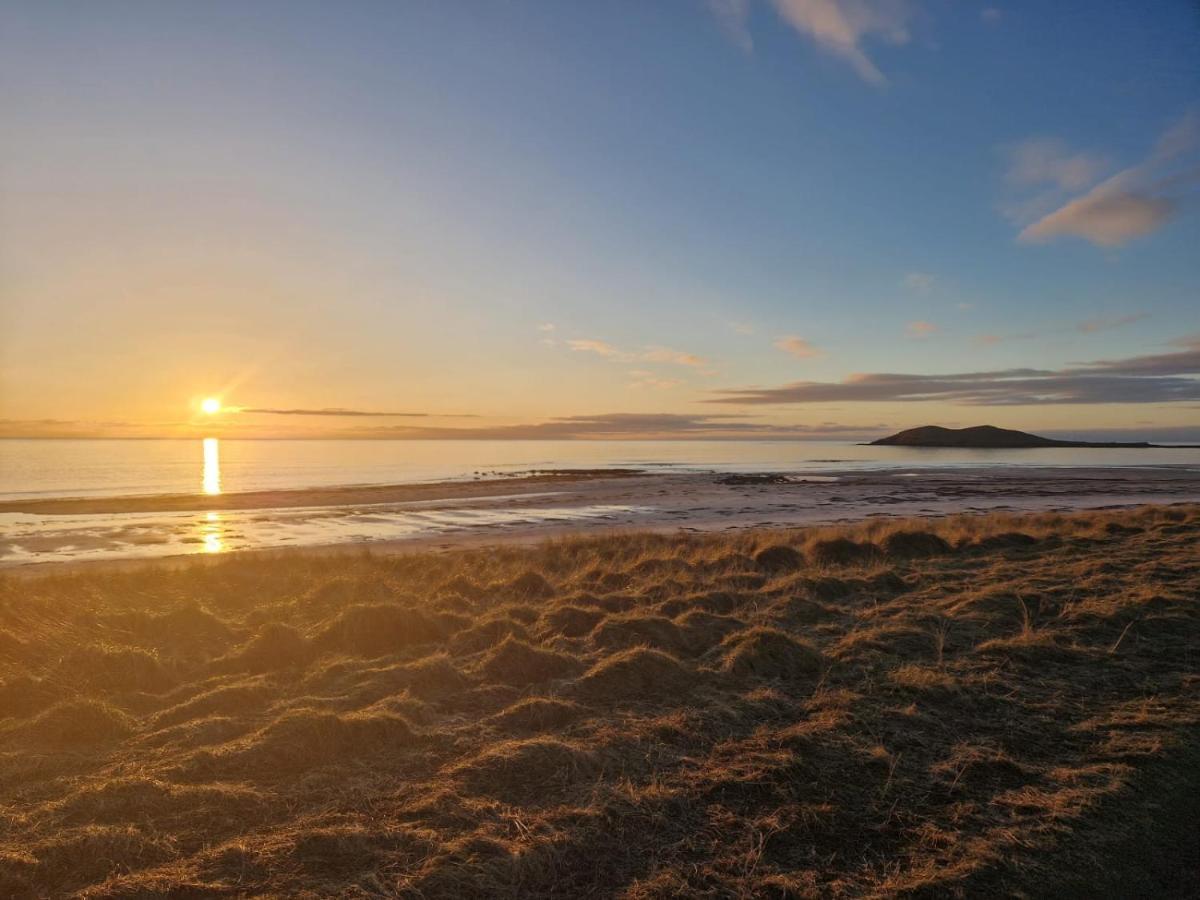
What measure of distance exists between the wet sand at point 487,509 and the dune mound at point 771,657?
740 inches

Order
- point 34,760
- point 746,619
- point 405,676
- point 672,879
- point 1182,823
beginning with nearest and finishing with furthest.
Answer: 1. point 672,879
2. point 1182,823
3. point 34,760
4. point 405,676
5. point 746,619

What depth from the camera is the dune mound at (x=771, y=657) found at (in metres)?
9.05

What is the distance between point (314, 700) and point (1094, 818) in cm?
755

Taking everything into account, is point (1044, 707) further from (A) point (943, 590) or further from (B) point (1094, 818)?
(A) point (943, 590)

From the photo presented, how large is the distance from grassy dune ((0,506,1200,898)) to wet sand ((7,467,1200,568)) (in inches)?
647

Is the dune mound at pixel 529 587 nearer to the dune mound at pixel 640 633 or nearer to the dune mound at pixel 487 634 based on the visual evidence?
the dune mound at pixel 487 634

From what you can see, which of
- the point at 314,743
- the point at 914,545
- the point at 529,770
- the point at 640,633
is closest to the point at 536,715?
the point at 529,770

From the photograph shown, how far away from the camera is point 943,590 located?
13922 mm

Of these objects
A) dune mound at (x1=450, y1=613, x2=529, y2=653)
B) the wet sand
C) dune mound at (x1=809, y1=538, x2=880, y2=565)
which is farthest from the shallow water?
dune mound at (x1=450, y1=613, x2=529, y2=653)

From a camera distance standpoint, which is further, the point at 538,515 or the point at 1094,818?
the point at 538,515

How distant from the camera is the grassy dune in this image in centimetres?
486

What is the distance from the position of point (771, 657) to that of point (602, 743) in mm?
3396

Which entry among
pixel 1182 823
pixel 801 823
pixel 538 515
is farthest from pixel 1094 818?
pixel 538 515

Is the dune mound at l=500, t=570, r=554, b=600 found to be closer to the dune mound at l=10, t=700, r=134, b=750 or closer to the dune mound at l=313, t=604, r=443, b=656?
the dune mound at l=313, t=604, r=443, b=656
